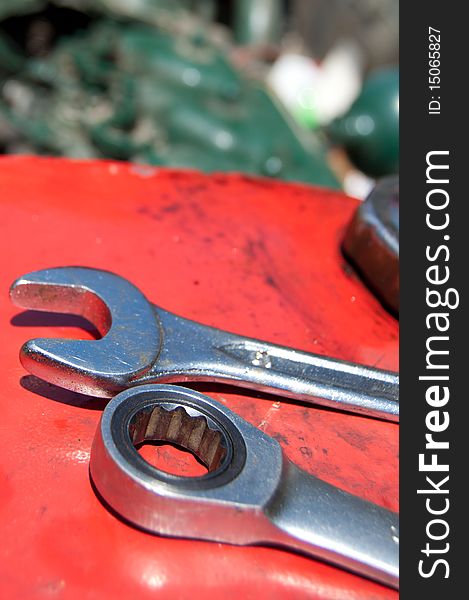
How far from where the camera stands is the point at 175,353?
0.64 m

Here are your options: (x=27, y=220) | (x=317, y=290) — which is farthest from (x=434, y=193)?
(x=27, y=220)

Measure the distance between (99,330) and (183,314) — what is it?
0.10m

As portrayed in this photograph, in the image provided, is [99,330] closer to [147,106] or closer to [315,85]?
[147,106]

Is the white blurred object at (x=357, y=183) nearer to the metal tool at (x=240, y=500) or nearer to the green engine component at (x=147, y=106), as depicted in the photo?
the green engine component at (x=147, y=106)

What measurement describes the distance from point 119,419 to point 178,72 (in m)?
1.76

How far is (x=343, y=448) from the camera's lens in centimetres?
64

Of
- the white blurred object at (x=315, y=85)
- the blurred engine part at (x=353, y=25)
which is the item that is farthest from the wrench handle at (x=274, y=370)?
the blurred engine part at (x=353, y=25)

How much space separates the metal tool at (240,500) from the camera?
19.0 inches

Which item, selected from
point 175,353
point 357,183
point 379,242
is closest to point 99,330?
point 175,353

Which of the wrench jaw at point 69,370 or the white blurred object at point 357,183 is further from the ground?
the white blurred object at point 357,183

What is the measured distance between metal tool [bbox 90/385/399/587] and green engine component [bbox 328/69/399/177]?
210 cm

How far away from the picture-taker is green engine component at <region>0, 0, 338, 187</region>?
1.96 meters

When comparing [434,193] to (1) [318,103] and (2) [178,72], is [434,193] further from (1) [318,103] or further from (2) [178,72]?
(1) [318,103]

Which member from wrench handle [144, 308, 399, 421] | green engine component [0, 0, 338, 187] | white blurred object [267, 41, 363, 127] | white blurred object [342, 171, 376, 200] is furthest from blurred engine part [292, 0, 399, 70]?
wrench handle [144, 308, 399, 421]
